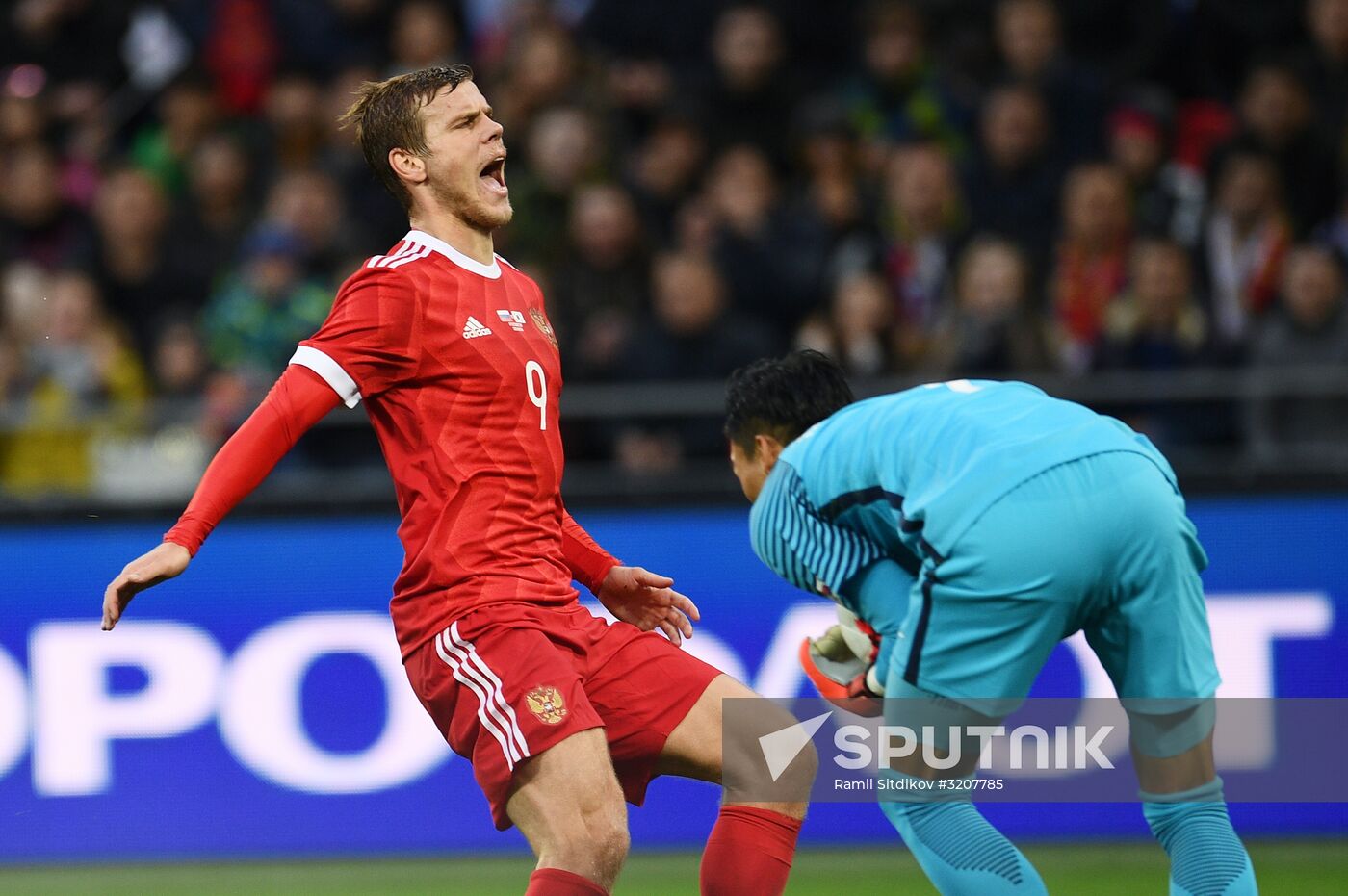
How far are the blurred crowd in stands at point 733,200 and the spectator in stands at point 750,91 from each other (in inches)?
0.6

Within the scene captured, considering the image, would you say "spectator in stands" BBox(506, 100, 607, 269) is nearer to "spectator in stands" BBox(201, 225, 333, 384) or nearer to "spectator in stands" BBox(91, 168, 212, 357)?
"spectator in stands" BBox(201, 225, 333, 384)

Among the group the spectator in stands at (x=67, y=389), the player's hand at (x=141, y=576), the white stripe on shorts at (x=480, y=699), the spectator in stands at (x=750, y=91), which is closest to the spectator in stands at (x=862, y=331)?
the spectator in stands at (x=750, y=91)

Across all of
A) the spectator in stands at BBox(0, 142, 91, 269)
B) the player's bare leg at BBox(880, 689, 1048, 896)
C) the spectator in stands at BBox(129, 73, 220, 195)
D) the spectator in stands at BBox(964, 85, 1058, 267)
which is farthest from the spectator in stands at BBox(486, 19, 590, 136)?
the player's bare leg at BBox(880, 689, 1048, 896)

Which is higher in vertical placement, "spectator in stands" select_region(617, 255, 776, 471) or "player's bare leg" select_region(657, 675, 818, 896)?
"spectator in stands" select_region(617, 255, 776, 471)

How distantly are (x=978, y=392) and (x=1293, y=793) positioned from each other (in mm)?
3432

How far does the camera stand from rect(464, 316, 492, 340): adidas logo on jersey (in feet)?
12.8

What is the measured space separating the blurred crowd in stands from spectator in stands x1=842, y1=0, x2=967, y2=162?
15 mm

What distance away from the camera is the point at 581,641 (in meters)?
3.92

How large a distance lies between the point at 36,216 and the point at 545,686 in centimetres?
607

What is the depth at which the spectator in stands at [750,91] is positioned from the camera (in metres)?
8.50

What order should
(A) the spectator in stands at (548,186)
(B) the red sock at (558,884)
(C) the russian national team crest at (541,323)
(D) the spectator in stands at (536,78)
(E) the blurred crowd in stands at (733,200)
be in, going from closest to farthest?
1. (B) the red sock at (558,884)
2. (C) the russian national team crest at (541,323)
3. (E) the blurred crowd in stands at (733,200)
4. (A) the spectator in stands at (548,186)
5. (D) the spectator in stands at (536,78)

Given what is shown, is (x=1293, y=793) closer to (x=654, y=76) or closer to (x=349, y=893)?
(x=349, y=893)

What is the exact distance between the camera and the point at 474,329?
3904mm
